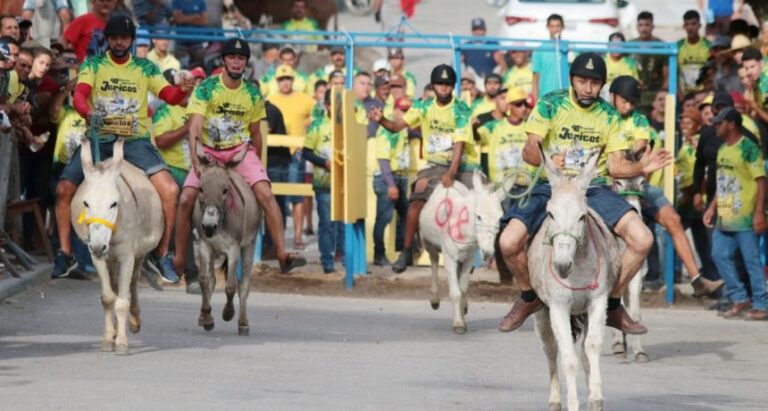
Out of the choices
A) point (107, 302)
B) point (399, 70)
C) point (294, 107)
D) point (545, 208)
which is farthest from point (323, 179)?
point (545, 208)

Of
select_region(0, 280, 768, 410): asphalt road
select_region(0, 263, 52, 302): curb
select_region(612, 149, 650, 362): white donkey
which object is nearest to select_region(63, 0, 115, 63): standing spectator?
select_region(0, 263, 52, 302): curb

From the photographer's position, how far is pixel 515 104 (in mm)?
23453

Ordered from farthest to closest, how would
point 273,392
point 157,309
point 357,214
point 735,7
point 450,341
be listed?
point 735,7 → point 357,214 → point 157,309 → point 450,341 → point 273,392

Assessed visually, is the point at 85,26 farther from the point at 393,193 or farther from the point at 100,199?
the point at 100,199

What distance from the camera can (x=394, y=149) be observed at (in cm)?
2417

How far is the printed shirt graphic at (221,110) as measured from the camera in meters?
17.3

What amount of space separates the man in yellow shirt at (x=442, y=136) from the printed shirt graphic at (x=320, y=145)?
327cm

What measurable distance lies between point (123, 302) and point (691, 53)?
13.1m

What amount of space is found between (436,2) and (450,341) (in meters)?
38.8

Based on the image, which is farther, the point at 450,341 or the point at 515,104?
the point at 515,104

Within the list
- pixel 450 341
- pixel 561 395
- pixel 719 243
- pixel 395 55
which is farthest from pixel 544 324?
pixel 395 55

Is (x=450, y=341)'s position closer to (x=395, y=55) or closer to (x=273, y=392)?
(x=273, y=392)

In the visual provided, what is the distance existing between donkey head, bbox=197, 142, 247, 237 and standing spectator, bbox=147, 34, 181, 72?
9372 mm

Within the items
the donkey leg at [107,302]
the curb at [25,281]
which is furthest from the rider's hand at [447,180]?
the donkey leg at [107,302]
